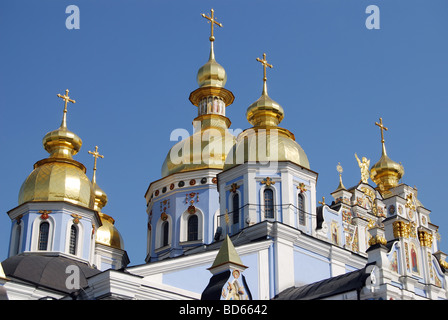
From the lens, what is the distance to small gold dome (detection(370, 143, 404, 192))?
28.1 m

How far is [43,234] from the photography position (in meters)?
25.1

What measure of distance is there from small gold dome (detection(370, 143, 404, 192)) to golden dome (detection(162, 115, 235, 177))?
5.53 metres

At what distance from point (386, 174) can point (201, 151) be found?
22.9 feet

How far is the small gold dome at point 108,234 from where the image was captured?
31.0m

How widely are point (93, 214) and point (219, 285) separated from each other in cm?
1083

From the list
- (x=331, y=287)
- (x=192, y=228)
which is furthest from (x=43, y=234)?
(x=331, y=287)

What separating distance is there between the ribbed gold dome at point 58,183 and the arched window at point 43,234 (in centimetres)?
86

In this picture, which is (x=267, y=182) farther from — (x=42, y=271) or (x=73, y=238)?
A: (x=42, y=271)

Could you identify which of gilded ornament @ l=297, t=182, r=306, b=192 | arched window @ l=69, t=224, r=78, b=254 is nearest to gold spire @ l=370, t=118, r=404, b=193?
gilded ornament @ l=297, t=182, r=306, b=192

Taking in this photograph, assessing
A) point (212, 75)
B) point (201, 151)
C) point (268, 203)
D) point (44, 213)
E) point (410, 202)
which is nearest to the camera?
point (268, 203)

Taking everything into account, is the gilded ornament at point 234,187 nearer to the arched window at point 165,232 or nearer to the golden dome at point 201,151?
the golden dome at point 201,151

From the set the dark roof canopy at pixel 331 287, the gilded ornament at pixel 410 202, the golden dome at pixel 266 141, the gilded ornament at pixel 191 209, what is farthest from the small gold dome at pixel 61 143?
the gilded ornament at pixel 410 202

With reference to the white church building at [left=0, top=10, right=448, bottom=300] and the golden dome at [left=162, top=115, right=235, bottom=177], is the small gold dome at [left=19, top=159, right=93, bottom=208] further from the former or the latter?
the golden dome at [left=162, top=115, right=235, bottom=177]
